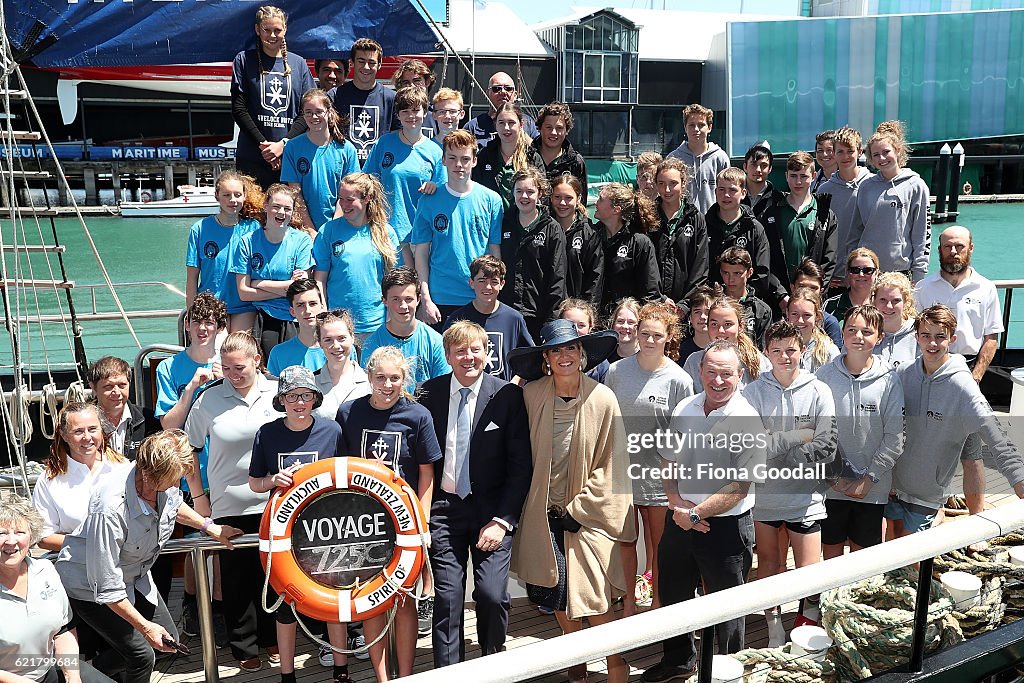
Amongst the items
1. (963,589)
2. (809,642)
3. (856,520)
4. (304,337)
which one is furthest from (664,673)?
(304,337)

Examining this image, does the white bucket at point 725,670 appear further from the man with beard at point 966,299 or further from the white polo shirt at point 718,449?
the man with beard at point 966,299

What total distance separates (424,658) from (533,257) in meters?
2.28

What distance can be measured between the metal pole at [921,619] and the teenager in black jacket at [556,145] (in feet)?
11.6

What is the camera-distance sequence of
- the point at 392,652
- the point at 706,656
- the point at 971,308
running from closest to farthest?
the point at 706,656 → the point at 392,652 → the point at 971,308

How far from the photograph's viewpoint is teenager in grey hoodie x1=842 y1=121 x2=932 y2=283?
6.29 meters

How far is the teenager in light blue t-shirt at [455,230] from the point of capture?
221 inches

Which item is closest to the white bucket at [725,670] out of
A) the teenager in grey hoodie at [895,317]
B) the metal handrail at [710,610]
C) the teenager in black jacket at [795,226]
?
the metal handrail at [710,610]

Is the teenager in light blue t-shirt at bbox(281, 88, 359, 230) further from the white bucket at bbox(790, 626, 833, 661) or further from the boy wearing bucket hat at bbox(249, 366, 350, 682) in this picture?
the white bucket at bbox(790, 626, 833, 661)

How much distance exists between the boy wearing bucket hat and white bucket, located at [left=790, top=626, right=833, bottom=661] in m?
1.81

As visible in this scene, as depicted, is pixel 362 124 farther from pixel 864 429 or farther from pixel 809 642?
pixel 809 642

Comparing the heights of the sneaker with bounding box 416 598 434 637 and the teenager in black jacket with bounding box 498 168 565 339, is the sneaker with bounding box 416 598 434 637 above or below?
below

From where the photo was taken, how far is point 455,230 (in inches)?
221

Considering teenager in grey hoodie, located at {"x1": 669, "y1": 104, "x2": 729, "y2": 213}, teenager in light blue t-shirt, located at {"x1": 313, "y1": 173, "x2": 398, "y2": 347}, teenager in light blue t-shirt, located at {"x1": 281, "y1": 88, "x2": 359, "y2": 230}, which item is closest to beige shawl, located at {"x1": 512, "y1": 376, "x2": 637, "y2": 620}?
teenager in light blue t-shirt, located at {"x1": 313, "y1": 173, "x2": 398, "y2": 347}

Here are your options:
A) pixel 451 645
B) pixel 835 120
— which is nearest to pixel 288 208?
pixel 451 645
